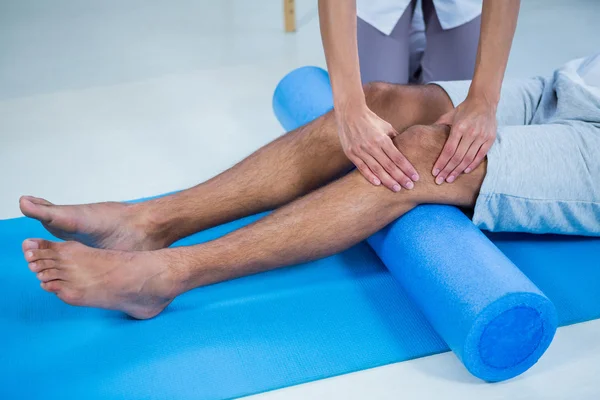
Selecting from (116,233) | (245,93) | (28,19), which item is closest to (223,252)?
(116,233)

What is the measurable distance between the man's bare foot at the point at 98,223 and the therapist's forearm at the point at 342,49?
510 millimetres

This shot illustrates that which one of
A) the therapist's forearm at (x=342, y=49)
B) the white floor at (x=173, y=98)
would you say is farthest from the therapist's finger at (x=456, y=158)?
the white floor at (x=173, y=98)

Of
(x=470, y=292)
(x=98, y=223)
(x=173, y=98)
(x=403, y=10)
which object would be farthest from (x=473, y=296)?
(x=173, y=98)

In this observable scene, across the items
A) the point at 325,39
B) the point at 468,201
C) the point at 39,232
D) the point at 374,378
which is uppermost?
the point at 325,39

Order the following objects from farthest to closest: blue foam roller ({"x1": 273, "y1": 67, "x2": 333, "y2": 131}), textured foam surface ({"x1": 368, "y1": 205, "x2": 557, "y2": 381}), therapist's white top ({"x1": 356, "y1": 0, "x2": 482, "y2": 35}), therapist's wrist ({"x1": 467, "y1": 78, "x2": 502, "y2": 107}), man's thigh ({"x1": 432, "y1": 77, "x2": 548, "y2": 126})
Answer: therapist's white top ({"x1": 356, "y1": 0, "x2": 482, "y2": 35})
blue foam roller ({"x1": 273, "y1": 67, "x2": 333, "y2": 131})
man's thigh ({"x1": 432, "y1": 77, "x2": 548, "y2": 126})
therapist's wrist ({"x1": 467, "y1": 78, "x2": 502, "y2": 107})
textured foam surface ({"x1": 368, "y1": 205, "x2": 557, "y2": 381})

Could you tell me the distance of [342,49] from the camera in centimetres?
159

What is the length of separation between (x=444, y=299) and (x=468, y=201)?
10.6 inches

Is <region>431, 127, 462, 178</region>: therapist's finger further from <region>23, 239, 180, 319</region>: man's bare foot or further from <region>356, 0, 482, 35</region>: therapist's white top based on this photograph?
<region>356, 0, 482, 35</region>: therapist's white top

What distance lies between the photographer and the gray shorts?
4.74 ft

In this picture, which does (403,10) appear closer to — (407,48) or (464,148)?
(407,48)

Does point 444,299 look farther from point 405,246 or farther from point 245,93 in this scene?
point 245,93

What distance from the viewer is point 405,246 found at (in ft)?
4.69

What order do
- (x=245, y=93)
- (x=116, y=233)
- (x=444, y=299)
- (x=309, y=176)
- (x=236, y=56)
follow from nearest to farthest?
(x=444, y=299) < (x=116, y=233) < (x=309, y=176) < (x=245, y=93) < (x=236, y=56)

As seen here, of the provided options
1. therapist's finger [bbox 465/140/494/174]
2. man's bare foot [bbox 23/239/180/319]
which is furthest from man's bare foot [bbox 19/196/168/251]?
therapist's finger [bbox 465/140/494/174]
